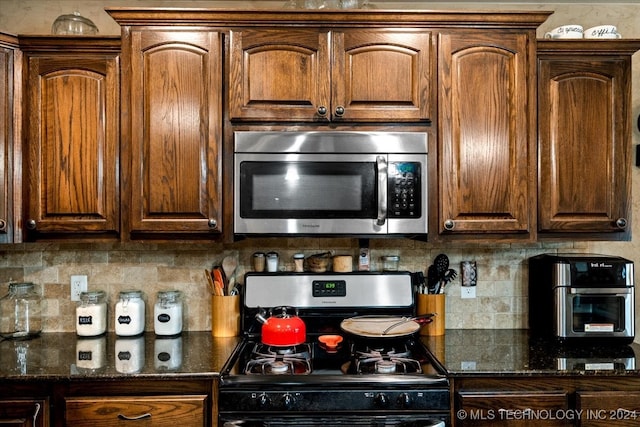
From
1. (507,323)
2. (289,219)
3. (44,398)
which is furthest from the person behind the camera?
(507,323)

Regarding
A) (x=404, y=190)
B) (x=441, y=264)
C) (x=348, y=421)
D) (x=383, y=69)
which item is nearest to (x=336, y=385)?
(x=348, y=421)

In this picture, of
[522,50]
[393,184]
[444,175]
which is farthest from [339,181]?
[522,50]

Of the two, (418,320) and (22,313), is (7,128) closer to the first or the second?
(22,313)

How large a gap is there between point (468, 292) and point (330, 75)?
4.14ft

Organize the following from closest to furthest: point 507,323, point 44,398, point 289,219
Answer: point 44,398, point 289,219, point 507,323

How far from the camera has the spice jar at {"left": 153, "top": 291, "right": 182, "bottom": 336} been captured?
2182 mm

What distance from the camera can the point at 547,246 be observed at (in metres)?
2.35

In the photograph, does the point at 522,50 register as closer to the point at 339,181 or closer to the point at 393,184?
the point at 393,184

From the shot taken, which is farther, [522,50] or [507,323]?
[507,323]

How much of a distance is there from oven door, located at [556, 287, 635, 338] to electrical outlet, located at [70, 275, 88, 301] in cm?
222

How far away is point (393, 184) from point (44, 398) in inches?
59.3

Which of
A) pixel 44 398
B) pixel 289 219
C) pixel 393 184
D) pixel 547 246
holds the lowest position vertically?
pixel 44 398

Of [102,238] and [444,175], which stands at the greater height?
[444,175]

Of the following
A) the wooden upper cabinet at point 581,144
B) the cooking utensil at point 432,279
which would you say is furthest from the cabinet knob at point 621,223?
the cooking utensil at point 432,279
